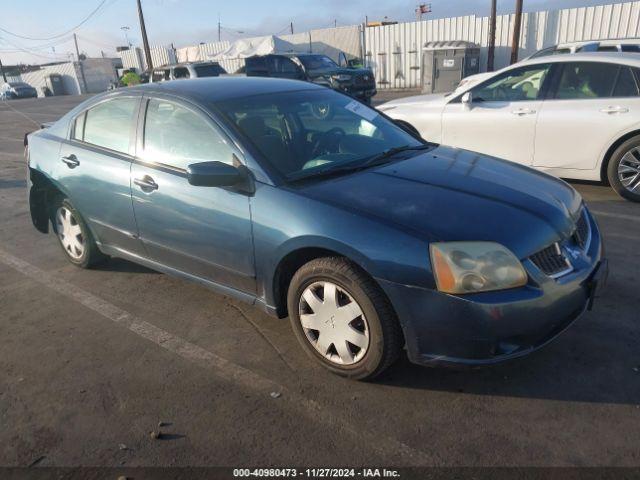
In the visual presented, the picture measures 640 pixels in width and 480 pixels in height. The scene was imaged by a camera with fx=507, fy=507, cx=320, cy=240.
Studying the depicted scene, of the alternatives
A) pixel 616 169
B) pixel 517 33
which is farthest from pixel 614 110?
pixel 517 33

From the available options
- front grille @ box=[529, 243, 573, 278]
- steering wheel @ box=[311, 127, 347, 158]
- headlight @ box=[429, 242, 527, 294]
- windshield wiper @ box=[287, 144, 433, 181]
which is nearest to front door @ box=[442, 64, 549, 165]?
windshield wiper @ box=[287, 144, 433, 181]

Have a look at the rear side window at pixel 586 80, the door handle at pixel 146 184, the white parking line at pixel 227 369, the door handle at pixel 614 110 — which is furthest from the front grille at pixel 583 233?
the rear side window at pixel 586 80

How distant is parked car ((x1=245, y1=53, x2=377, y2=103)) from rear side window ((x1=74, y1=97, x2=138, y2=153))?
38.2 ft

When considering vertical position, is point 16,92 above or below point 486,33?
below

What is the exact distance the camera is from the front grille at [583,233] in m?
2.81

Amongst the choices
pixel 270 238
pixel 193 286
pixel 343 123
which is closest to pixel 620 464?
pixel 270 238

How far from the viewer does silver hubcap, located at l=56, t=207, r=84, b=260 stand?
4.44 metres

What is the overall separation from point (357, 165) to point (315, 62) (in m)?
14.5

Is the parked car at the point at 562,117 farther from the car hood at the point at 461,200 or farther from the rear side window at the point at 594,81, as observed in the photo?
the car hood at the point at 461,200

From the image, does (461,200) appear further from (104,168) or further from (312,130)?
(104,168)

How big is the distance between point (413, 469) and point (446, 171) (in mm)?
1761

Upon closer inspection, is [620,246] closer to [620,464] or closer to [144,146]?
[620,464]

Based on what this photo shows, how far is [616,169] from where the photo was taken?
217 inches

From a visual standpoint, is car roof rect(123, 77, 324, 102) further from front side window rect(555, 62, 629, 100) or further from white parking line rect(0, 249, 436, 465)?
front side window rect(555, 62, 629, 100)
